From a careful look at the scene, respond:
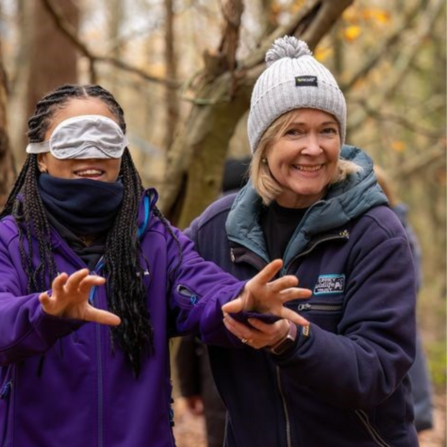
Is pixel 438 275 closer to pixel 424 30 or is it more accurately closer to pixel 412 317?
pixel 424 30

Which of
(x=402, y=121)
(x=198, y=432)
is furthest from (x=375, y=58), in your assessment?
(x=198, y=432)

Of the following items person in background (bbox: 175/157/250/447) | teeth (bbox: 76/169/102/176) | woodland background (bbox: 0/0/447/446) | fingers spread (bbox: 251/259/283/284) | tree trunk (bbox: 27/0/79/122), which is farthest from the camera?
tree trunk (bbox: 27/0/79/122)

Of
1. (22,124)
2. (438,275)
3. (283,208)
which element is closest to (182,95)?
(283,208)

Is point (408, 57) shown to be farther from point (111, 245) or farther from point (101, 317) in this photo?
point (101, 317)

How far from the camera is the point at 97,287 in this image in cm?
264

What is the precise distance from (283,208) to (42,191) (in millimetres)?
893

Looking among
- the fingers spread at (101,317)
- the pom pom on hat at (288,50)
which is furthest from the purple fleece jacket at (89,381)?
the pom pom on hat at (288,50)

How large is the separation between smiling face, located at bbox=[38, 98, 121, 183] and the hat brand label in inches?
26.7

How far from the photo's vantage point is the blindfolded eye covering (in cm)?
266

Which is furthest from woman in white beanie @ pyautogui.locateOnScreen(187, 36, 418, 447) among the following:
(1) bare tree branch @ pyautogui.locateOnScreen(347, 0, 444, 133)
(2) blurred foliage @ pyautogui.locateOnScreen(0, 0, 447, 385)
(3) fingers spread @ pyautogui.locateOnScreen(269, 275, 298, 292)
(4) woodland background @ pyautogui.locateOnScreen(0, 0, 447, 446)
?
(1) bare tree branch @ pyautogui.locateOnScreen(347, 0, 444, 133)

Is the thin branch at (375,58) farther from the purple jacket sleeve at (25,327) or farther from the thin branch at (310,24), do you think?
the purple jacket sleeve at (25,327)

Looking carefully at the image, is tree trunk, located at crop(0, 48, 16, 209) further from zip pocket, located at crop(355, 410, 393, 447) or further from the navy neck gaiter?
zip pocket, located at crop(355, 410, 393, 447)

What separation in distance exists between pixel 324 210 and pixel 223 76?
5.93 ft

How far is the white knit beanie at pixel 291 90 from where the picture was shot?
274 cm
